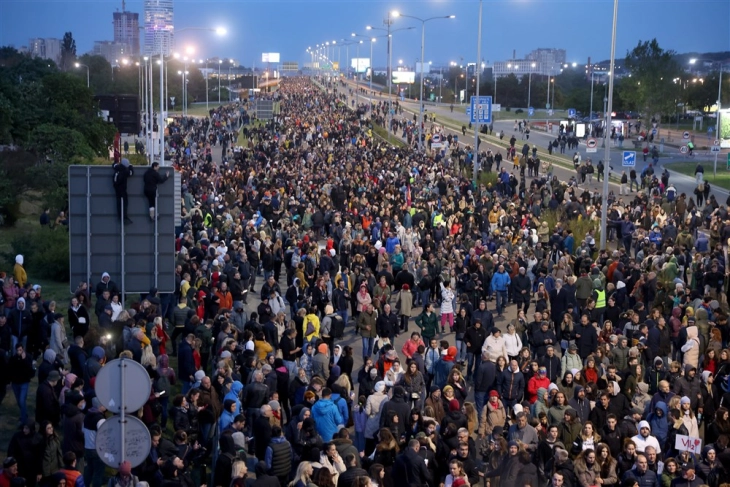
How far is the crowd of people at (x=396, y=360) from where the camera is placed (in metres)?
11.1

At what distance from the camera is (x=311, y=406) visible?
41.1 feet

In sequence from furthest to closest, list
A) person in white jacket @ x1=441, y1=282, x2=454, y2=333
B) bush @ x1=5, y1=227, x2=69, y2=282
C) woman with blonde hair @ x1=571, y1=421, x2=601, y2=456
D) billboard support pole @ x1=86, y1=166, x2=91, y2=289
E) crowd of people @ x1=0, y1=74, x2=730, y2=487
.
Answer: bush @ x1=5, y1=227, x2=69, y2=282 → person in white jacket @ x1=441, y1=282, x2=454, y2=333 → billboard support pole @ x1=86, y1=166, x2=91, y2=289 → woman with blonde hair @ x1=571, y1=421, x2=601, y2=456 → crowd of people @ x1=0, y1=74, x2=730, y2=487

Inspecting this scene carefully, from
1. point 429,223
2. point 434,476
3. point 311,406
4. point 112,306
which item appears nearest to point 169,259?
point 112,306

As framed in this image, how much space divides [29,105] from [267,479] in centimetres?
4592

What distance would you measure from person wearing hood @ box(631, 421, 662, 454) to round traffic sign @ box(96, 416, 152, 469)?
222 inches

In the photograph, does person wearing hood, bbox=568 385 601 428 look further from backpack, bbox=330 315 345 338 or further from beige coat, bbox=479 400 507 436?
backpack, bbox=330 315 345 338

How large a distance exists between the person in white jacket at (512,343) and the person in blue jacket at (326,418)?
14.0ft

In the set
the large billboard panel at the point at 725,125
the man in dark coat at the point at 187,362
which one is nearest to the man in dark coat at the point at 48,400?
the man in dark coat at the point at 187,362

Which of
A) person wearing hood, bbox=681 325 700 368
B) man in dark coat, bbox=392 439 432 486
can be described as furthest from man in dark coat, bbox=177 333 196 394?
person wearing hood, bbox=681 325 700 368

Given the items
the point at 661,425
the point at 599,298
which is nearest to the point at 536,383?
the point at 661,425

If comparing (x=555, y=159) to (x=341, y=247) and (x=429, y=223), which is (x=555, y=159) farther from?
(x=341, y=247)

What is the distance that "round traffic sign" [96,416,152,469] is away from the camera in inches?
345

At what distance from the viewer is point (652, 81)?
94.3 metres

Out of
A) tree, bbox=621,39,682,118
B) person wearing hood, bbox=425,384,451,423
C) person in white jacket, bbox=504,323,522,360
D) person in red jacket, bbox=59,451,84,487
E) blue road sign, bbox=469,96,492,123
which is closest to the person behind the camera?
person in red jacket, bbox=59,451,84,487
